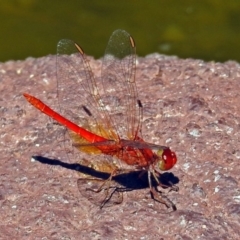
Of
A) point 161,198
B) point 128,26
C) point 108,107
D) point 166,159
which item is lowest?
point 161,198

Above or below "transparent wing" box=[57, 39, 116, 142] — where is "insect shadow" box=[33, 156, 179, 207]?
below

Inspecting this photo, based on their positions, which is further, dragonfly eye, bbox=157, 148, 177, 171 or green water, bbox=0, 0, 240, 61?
green water, bbox=0, 0, 240, 61

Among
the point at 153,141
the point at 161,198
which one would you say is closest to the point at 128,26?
the point at 153,141

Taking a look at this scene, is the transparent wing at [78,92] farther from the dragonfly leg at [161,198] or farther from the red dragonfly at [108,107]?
the dragonfly leg at [161,198]

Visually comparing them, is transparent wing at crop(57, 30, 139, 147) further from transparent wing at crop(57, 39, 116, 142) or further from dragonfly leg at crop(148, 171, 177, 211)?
dragonfly leg at crop(148, 171, 177, 211)

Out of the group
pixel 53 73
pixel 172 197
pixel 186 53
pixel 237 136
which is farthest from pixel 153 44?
pixel 172 197

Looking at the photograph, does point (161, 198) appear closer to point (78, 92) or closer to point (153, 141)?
point (153, 141)

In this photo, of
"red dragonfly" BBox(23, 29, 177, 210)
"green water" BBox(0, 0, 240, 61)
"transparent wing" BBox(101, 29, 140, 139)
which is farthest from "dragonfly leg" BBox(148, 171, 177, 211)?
"green water" BBox(0, 0, 240, 61)

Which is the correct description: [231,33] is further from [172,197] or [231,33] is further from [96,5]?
[172,197]
